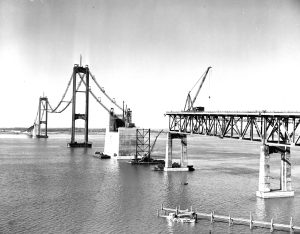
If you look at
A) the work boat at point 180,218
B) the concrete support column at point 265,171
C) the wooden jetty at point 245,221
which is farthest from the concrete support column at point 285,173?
the work boat at point 180,218

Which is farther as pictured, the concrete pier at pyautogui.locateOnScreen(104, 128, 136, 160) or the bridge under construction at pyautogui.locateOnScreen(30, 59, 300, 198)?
the concrete pier at pyautogui.locateOnScreen(104, 128, 136, 160)

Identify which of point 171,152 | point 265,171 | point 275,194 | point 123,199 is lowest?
point 123,199

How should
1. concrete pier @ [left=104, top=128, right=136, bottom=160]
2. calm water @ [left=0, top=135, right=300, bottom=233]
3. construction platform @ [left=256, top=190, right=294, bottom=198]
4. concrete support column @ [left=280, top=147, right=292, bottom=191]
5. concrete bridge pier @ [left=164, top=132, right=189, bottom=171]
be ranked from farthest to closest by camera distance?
concrete pier @ [left=104, top=128, right=136, bottom=160]
concrete bridge pier @ [left=164, top=132, right=189, bottom=171]
concrete support column @ [left=280, top=147, right=292, bottom=191]
construction platform @ [left=256, top=190, right=294, bottom=198]
calm water @ [left=0, top=135, right=300, bottom=233]

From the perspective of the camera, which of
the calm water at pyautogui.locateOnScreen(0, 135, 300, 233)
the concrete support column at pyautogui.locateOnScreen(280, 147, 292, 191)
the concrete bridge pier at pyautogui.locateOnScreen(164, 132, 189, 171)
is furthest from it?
the concrete bridge pier at pyautogui.locateOnScreen(164, 132, 189, 171)

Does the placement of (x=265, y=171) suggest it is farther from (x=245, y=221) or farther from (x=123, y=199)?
(x=123, y=199)

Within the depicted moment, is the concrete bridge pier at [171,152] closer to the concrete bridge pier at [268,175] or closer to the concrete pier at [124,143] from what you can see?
the concrete pier at [124,143]

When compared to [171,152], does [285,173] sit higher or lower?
lower

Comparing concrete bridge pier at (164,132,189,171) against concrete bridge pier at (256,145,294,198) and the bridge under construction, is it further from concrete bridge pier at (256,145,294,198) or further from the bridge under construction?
concrete bridge pier at (256,145,294,198)

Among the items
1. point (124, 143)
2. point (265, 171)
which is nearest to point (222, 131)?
point (265, 171)

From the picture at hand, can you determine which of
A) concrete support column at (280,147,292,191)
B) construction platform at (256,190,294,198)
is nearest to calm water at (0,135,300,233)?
construction platform at (256,190,294,198)
